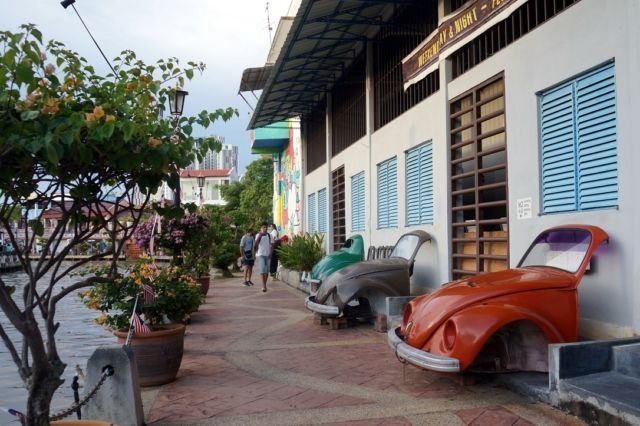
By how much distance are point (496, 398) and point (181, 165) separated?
12.5 ft

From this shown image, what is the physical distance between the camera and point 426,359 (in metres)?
5.31

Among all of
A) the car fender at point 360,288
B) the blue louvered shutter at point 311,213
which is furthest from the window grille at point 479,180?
the blue louvered shutter at point 311,213

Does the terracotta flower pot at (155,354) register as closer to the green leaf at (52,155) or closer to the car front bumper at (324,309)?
the car front bumper at (324,309)

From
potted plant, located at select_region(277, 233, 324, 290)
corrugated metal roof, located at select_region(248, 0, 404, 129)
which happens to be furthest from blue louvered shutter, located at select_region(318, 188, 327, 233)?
corrugated metal roof, located at select_region(248, 0, 404, 129)

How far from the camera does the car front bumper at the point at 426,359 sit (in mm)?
5180

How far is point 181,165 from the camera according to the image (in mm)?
3363

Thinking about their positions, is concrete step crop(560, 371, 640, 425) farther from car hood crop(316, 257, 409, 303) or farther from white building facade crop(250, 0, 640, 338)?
car hood crop(316, 257, 409, 303)

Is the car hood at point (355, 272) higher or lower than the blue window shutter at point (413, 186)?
lower

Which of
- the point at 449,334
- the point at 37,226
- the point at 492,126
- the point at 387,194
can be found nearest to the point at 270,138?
the point at 387,194

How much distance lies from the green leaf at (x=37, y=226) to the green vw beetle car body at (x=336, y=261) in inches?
329

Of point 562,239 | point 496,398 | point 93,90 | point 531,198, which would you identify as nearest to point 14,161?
point 93,90

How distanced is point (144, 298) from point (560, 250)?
444cm

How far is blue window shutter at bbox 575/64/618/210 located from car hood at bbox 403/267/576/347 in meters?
1.00

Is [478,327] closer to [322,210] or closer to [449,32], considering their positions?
[449,32]
